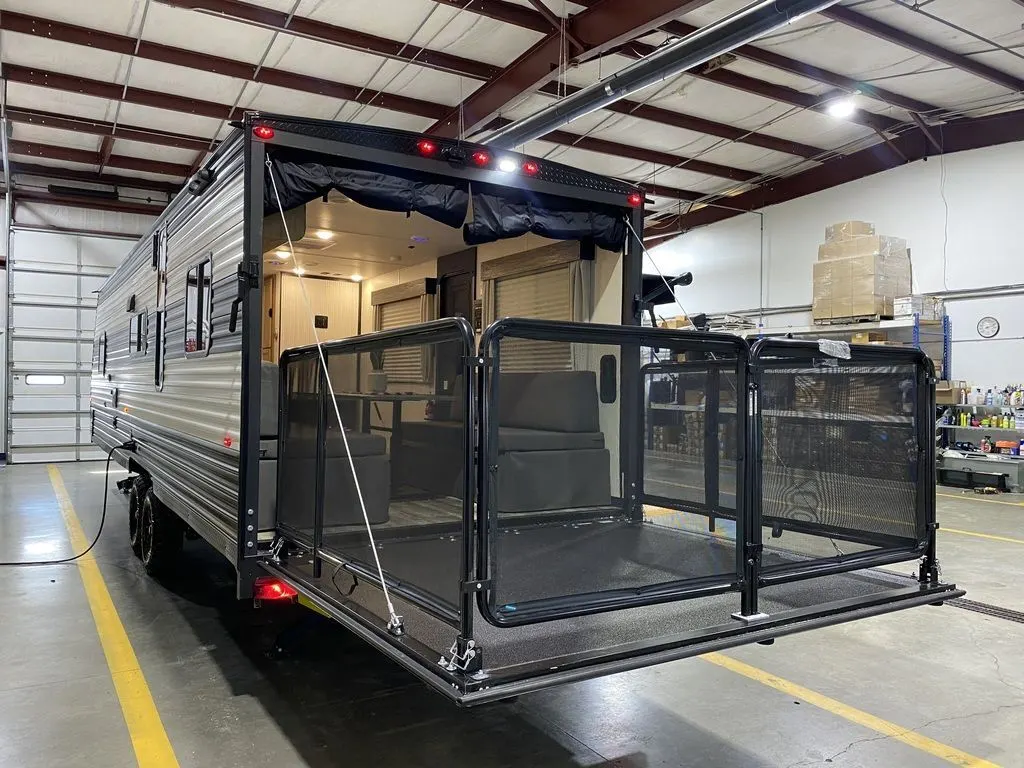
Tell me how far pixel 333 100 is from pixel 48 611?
7215 millimetres

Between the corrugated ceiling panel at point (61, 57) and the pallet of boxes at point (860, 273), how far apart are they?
9687 mm

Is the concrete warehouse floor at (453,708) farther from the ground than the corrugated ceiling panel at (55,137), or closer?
closer

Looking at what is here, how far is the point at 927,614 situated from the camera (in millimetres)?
4980

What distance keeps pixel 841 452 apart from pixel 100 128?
37.5 ft

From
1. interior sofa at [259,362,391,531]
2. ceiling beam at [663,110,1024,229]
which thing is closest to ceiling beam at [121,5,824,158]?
ceiling beam at [663,110,1024,229]

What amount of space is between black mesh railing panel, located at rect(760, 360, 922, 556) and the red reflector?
6.53 feet

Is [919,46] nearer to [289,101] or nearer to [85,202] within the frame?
[289,101]

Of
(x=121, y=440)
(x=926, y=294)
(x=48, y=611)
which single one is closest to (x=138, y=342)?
(x=121, y=440)

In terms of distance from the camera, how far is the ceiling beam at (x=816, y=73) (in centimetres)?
829

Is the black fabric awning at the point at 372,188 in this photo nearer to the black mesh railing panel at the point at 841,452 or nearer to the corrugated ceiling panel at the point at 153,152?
the black mesh railing panel at the point at 841,452

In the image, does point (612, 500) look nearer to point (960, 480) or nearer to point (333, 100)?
point (333, 100)

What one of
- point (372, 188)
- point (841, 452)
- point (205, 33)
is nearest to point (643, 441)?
point (841, 452)

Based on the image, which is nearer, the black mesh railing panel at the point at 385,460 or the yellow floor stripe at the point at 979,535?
the black mesh railing panel at the point at 385,460

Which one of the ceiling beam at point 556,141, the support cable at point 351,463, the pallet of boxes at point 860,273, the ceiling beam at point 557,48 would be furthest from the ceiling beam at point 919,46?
the support cable at point 351,463
